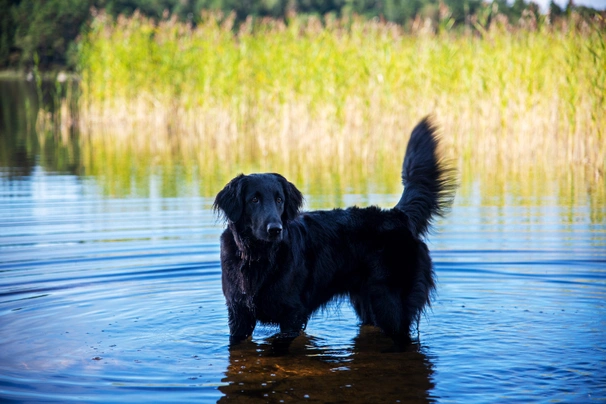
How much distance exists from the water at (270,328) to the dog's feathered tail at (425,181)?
850 mm

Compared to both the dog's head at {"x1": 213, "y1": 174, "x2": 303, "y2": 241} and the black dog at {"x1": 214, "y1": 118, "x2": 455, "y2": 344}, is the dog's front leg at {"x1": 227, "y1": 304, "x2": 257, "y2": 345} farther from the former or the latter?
the dog's head at {"x1": 213, "y1": 174, "x2": 303, "y2": 241}

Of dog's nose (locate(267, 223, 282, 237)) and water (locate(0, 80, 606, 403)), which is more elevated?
dog's nose (locate(267, 223, 282, 237))

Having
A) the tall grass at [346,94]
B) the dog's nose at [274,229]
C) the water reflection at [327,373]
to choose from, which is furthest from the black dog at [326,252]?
the tall grass at [346,94]

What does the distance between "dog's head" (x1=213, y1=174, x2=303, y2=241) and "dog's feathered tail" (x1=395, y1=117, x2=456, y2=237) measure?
3.66 feet

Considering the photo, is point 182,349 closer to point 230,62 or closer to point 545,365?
point 545,365

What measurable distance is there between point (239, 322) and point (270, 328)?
2.51 feet

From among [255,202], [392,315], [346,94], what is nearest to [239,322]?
[255,202]

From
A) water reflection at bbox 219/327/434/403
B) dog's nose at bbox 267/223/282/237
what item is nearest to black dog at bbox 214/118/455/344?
dog's nose at bbox 267/223/282/237

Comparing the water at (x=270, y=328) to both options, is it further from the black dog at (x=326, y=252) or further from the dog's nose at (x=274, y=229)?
the dog's nose at (x=274, y=229)

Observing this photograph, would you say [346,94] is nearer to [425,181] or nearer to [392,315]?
[425,181]

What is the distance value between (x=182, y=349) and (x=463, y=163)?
941 centimetres

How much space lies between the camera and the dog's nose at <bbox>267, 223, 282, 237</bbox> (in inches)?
173

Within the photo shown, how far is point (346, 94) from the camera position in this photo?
15.4 metres

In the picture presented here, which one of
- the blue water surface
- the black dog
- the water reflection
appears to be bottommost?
the water reflection
